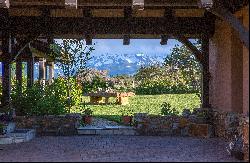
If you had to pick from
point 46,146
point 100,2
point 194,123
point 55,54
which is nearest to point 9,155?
point 46,146

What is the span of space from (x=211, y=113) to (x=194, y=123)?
632 millimetres

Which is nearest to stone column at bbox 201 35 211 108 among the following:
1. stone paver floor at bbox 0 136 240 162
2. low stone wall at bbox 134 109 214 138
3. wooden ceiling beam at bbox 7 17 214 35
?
low stone wall at bbox 134 109 214 138

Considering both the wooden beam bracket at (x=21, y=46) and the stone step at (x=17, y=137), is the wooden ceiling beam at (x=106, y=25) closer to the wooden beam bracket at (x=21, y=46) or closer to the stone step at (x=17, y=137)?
the wooden beam bracket at (x=21, y=46)

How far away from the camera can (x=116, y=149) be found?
32.7ft

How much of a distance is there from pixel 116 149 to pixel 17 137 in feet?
9.30

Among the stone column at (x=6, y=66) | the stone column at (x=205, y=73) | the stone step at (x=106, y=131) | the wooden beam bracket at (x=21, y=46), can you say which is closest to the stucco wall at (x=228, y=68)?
the stone column at (x=205, y=73)

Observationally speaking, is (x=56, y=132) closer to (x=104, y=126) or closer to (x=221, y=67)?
(x=104, y=126)

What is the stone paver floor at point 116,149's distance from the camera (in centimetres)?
875

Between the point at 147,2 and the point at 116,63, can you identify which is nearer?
the point at 147,2

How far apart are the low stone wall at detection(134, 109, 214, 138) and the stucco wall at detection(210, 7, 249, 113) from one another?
807 millimetres

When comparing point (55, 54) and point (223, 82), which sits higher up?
point (55, 54)

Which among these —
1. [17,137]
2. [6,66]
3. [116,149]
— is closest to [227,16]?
[116,149]

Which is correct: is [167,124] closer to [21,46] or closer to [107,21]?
[107,21]

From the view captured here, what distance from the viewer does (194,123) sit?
12914 millimetres
